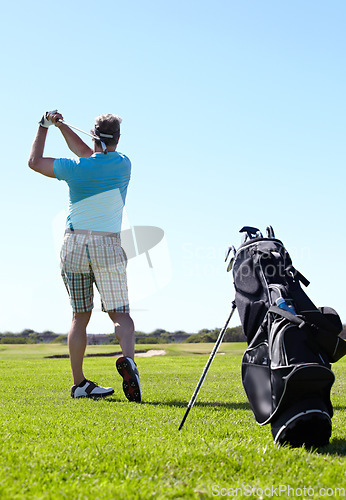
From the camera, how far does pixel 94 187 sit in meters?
5.28

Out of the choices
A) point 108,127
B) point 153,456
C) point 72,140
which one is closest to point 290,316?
point 153,456

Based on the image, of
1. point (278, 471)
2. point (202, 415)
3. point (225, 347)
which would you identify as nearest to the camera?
point (278, 471)

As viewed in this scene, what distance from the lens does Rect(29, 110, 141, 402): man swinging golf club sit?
522 cm

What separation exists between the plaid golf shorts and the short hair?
3.37ft

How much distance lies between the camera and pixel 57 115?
5.57 meters

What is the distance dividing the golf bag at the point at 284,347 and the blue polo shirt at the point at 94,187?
2260 millimetres

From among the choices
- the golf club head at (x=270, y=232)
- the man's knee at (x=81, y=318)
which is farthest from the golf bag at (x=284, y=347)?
the man's knee at (x=81, y=318)

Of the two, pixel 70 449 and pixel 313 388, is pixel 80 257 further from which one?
pixel 313 388

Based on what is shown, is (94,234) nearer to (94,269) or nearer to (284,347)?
(94,269)

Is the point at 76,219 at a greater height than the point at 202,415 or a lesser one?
greater

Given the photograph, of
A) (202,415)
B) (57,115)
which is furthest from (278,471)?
(57,115)

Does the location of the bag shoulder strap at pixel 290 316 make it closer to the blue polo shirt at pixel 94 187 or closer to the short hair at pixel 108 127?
the blue polo shirt at pixel 94 187

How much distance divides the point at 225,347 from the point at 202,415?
676 inches

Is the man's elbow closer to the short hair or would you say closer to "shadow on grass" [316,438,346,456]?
the short hair
